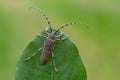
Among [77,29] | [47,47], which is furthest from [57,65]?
[77,29]

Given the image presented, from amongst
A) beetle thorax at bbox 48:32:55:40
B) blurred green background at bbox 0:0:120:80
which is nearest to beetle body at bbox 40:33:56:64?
beetle thorax at bbox 48:32:55:40

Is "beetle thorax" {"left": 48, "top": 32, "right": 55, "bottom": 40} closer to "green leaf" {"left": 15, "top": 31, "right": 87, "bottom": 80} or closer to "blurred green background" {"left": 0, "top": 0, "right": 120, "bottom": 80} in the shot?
"green leaf" {"left": 15, "top": 31, "right": 87, "bottom": 80}

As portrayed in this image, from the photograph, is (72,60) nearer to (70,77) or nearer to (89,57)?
(70,77)

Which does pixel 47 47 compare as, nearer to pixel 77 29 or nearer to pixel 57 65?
pixel 57 65

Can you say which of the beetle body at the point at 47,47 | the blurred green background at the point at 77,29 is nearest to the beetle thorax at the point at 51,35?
the beetle body at the point at 47,47

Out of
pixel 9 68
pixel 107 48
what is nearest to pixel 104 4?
pixel 107 48
